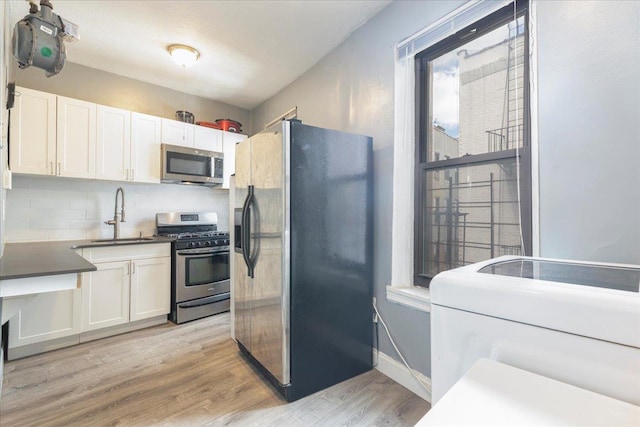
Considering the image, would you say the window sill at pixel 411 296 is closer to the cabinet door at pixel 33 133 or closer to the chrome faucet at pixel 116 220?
the chrome faucet at pixel 116 220

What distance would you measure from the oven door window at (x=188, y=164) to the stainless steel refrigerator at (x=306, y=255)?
4.54 feet

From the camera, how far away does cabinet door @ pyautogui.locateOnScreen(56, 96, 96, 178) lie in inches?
103

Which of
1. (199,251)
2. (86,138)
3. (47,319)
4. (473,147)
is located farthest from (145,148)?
(473,147)

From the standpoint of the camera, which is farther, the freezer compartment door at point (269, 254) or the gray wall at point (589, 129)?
the freezer compartment door at point (269, 254)

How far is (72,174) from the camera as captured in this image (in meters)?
2.68

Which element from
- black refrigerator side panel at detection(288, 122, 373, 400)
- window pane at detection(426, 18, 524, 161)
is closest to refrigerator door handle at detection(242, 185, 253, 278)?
black refrigerator side panel at detection(288, 122, 373, 400)

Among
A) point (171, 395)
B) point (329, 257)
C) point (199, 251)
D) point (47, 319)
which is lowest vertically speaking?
point (171, 395)

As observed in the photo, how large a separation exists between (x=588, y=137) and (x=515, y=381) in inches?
44.1

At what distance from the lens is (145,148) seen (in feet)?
10.2

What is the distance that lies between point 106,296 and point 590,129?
3.65 meters

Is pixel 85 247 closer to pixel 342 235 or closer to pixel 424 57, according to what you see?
pixel 342 235

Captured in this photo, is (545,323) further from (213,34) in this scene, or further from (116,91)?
(116,91)

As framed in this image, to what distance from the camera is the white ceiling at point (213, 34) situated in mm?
2146

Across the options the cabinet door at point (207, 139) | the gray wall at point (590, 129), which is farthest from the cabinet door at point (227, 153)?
the gray wall at point (590, 129)
